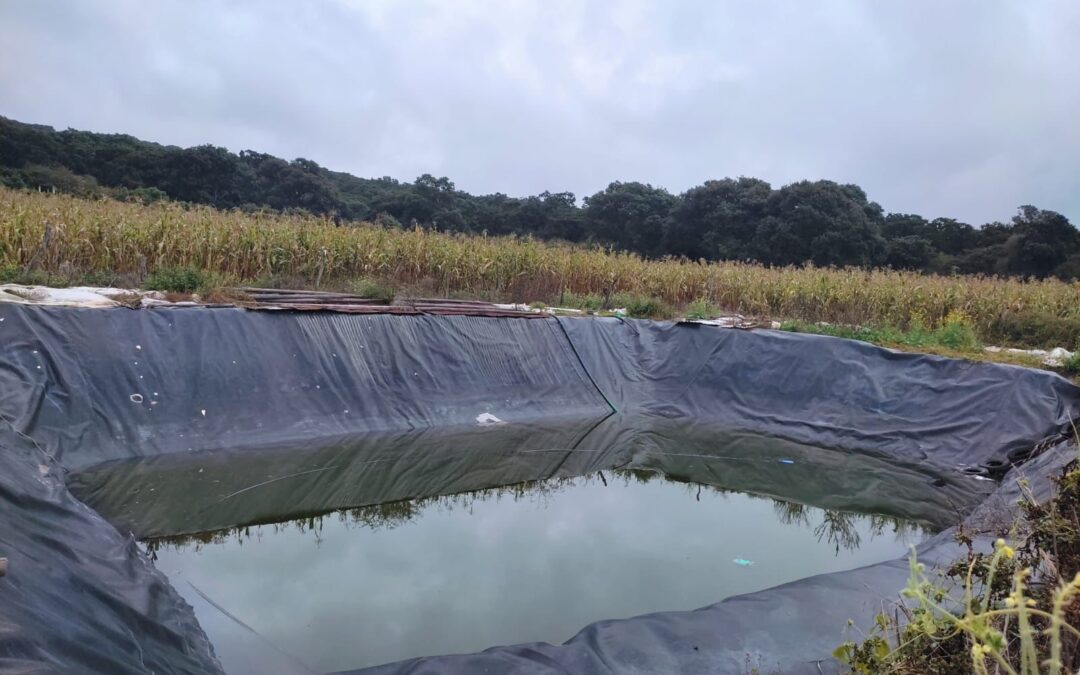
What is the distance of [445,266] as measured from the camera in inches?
414

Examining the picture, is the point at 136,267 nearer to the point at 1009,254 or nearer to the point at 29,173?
the point at 29,173

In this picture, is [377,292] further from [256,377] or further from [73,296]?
[73,296]

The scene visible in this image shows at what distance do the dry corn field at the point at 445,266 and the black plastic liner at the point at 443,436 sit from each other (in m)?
2.27

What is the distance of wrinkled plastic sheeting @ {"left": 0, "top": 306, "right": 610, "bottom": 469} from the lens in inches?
209

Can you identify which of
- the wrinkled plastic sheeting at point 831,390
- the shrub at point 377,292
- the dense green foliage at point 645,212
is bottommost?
the wrinkled plastic sheeting at point 831,390

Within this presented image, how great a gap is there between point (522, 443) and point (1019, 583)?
6074mm

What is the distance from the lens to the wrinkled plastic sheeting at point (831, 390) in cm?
670

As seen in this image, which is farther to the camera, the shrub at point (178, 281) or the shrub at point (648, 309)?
the shrub at point (648, 309)

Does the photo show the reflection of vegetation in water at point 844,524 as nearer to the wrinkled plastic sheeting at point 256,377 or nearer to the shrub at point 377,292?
the wrinkled plastic sheeting at point 256,377

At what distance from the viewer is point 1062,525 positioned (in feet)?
5.88

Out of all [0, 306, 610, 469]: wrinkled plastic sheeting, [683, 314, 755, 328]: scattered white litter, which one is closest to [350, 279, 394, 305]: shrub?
[0, 306, 610, 469]: wrinkled plastic sheeting

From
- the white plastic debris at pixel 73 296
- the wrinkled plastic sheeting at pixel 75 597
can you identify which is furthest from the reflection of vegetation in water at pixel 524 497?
the white plastic debris at pixel 73 296

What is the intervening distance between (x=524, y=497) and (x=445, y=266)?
562 cm

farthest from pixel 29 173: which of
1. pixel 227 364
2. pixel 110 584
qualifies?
pixel 110 584
